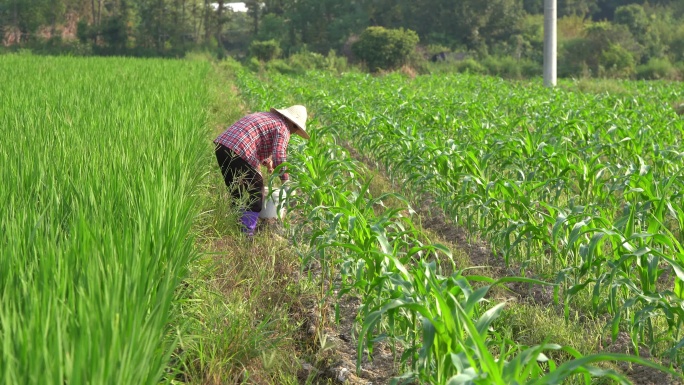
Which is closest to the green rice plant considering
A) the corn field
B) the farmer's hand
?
the farmer's hand

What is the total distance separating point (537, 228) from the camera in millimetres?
3975

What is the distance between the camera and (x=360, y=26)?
4244 cm

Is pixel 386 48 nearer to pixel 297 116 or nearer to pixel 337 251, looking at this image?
pixel 297 116

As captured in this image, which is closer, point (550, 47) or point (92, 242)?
point (92, 242)

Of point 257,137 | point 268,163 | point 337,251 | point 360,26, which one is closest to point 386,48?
point 360,26

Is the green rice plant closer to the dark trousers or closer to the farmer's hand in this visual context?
the dark trousers

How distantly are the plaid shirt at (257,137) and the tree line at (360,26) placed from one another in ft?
84.6

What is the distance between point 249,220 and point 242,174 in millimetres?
344

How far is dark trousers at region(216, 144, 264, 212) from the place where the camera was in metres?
5.19

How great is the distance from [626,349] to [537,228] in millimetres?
776

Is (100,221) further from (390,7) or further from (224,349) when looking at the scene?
(390,7)

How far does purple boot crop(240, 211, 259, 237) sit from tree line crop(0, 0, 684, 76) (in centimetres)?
2592

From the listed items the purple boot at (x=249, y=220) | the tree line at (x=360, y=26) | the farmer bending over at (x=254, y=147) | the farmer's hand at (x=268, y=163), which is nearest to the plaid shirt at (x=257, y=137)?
the farmer bending over at (x=254, y=147)

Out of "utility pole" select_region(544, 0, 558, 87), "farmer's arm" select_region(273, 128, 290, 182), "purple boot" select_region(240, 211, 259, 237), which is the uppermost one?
"utility pole" select_region(544, 0, 558, 87)
